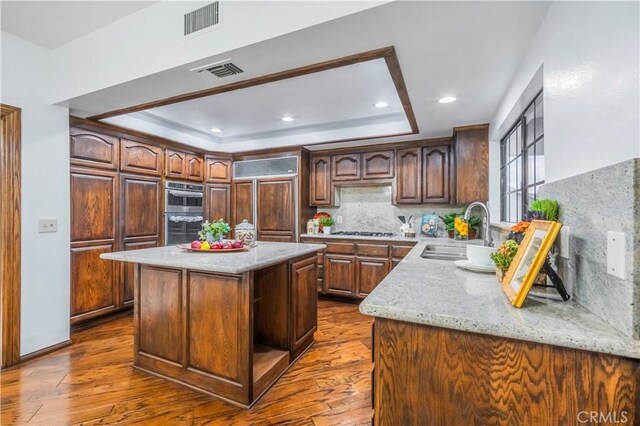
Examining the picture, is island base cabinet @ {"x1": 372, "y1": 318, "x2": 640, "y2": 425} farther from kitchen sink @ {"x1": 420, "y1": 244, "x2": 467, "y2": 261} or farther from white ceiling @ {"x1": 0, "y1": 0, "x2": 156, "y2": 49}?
white ceiling @ {"x1": 0, "y1": 0, "x2": 156, "y2": 49}

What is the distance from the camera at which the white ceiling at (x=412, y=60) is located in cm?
133

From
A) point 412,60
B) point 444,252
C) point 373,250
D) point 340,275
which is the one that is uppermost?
point 412,60

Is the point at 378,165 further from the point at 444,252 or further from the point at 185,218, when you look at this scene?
the point at 185,218

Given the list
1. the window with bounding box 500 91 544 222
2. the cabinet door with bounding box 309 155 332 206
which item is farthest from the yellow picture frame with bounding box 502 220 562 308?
the cabinet door with bounding box 309 155 332 206

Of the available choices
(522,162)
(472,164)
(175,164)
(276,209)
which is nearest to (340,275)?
(276,209)

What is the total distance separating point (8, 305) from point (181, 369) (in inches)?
60.4

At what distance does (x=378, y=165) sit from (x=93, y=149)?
3.33 meters

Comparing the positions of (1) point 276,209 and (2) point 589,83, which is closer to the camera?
(2) point 589,83

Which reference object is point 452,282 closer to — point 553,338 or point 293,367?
point 553,338

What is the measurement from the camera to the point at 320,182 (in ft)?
14.0

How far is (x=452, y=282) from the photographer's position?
3.94 feet

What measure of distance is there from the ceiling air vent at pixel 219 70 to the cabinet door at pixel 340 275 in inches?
101

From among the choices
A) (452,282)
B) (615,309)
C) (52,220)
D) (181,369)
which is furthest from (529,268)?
(52,220)

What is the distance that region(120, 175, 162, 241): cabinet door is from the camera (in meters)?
3.21
